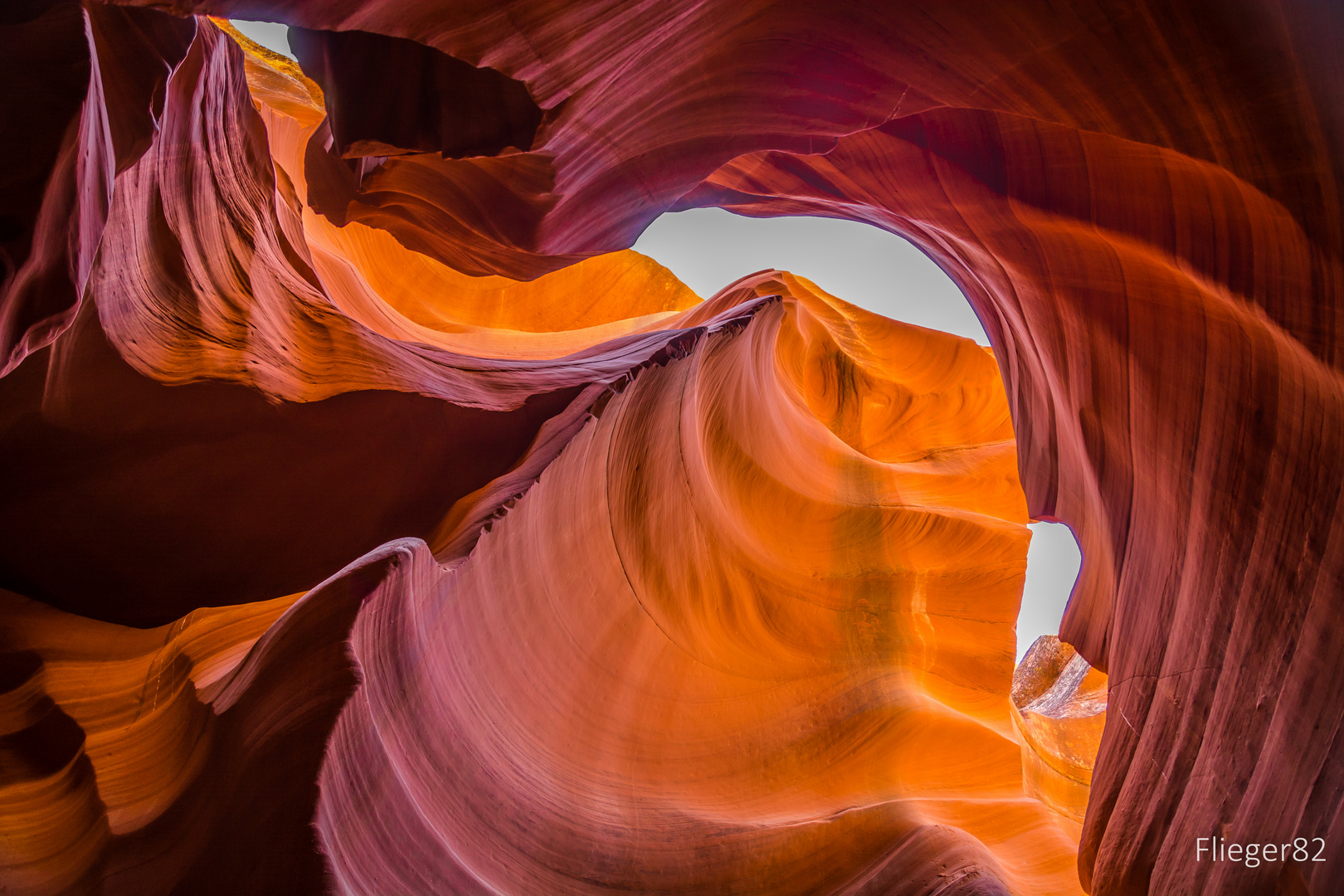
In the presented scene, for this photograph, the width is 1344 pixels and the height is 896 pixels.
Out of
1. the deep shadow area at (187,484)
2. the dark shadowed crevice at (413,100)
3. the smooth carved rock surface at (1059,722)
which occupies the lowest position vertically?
the smooth carved rock surface at (1059,722)

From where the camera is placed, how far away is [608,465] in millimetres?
4742

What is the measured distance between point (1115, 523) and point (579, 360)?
4035 mm

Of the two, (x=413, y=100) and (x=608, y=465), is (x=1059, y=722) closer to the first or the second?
(x=608, y=465)

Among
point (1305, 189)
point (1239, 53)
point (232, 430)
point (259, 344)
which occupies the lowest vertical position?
point (232, 430)

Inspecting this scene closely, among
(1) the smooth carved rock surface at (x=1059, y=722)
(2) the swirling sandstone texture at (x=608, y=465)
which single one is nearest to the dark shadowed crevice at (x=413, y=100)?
(2) the swirling sandstone texture at (x=608, y=465)

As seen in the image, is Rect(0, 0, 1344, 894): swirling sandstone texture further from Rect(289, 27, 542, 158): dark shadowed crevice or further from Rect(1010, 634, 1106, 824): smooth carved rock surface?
Rect(1010, 634, 1106, 824): smooth carved rock surface

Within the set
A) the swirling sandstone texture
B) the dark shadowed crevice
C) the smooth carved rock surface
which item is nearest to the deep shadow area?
the swirling sandstone texture

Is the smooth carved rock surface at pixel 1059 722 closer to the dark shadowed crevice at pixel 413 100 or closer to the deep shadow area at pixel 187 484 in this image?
the deep shadow area at pixel 187 484

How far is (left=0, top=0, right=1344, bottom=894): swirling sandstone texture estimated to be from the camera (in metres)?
2.26

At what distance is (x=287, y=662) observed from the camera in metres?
2.63

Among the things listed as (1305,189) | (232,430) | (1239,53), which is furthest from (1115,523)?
(232,430)

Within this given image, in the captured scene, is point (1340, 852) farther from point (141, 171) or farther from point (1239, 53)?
point (141, 171)

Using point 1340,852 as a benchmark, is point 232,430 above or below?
below

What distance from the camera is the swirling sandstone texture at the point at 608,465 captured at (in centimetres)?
226
